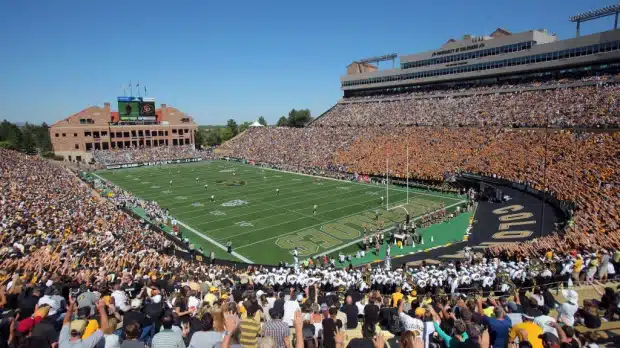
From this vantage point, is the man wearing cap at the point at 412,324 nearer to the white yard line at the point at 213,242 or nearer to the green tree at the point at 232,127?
the white yard line at the point at 213,242

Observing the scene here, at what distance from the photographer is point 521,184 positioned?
28469 millimetres

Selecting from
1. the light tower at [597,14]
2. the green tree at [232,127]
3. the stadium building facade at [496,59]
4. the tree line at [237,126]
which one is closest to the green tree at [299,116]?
the tree line at [237,126]

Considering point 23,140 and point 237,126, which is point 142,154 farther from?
point 237,126

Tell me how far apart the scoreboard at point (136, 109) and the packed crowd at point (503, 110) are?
35928 millimetres

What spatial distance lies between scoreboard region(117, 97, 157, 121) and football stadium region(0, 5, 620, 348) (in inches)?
15.9

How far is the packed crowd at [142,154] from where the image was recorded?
62.7m

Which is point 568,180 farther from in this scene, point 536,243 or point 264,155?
point 264,155

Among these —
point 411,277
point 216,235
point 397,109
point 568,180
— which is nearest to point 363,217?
point 216,235

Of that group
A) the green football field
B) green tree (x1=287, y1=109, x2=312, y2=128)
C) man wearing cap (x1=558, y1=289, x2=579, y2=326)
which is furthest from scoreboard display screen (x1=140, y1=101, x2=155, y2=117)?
man wearing cap (x1=558, y1=289, x2=579, y2=326)

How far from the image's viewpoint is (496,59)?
5241cm

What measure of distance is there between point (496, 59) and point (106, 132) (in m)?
69.3

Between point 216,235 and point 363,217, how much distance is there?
11.0 metres

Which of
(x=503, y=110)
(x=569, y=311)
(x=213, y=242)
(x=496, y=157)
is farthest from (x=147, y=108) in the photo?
(x=569, y=311)

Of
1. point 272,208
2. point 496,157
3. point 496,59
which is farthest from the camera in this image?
point 496,59
